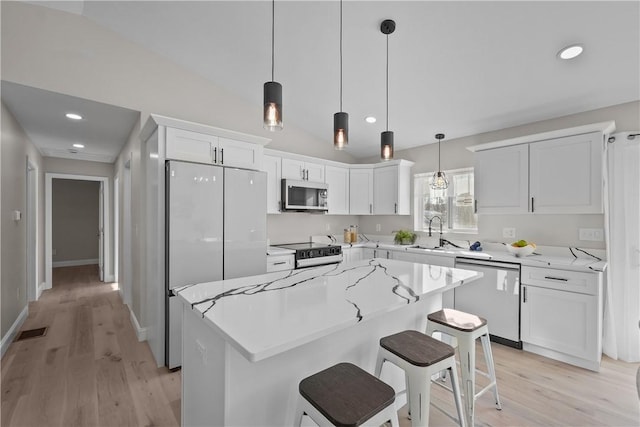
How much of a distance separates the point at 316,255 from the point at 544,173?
2636mm

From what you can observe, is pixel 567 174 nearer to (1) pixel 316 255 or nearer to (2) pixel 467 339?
(2) pixel 467 339

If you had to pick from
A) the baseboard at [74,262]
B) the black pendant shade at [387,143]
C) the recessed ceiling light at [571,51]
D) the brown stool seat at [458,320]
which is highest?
the recessed ceiling light at [571,51]

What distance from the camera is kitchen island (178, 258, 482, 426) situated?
3.67 ft

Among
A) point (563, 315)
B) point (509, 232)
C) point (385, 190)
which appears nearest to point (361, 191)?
point (385, 190)

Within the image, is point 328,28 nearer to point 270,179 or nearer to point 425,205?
point 270,179

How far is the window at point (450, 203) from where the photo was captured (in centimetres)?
395

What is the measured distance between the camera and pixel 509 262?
2.95 m

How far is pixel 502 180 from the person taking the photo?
326 cm

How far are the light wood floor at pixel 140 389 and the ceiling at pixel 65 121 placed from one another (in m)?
2.38

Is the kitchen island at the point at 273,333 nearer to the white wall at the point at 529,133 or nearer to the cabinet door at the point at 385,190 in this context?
the white wall at the point at 529,133

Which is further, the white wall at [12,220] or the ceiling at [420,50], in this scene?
the white wall at [12,220]

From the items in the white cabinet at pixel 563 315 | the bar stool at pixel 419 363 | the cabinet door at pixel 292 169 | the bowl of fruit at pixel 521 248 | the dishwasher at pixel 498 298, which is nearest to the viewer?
the bar stool at pixel 419 363

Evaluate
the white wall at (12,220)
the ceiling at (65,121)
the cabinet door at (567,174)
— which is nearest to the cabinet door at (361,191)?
the cabinet door at (567,174)

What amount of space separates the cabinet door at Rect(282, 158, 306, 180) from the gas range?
0.98m
